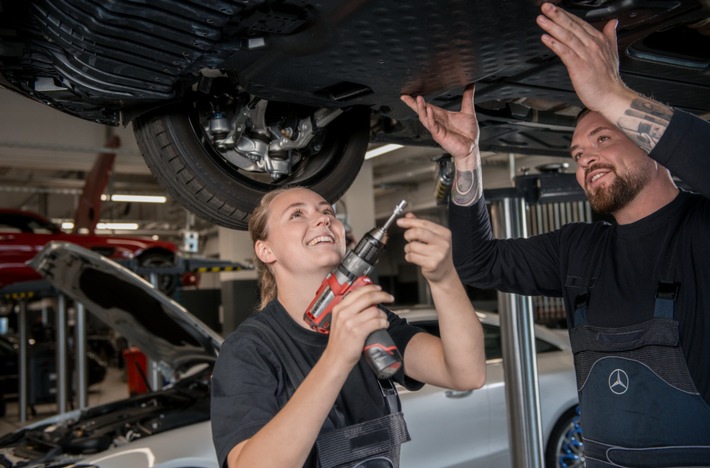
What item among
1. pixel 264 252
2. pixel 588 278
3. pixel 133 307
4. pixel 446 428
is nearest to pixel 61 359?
pixel 133 307

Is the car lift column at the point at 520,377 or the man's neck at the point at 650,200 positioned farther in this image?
the car lift column at the point at 520,377

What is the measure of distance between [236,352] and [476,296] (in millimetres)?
13320

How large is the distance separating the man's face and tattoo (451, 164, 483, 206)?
0.87 feet

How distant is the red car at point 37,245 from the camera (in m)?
7.59

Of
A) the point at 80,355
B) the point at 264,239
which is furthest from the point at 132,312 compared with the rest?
the point at 80,355

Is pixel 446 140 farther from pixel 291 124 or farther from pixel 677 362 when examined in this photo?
pixel 677 362

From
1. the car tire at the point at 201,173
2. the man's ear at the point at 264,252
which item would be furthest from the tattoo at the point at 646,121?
the car tire at the point at 201,173

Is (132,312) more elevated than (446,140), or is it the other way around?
(446,140)

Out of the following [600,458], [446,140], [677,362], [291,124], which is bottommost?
[600,458]

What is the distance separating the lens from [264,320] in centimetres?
149

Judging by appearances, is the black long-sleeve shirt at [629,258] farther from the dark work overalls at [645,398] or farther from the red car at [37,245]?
the red car at [37,245]

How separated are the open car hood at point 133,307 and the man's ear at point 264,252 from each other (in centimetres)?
168

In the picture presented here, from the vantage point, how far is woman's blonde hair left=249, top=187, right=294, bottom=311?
1599 millimetres

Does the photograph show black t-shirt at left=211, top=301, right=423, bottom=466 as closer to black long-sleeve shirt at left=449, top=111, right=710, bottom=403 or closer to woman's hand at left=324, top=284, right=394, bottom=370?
woman's hand at left=324, top=284, right=394, bottom=370
